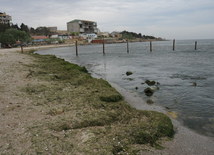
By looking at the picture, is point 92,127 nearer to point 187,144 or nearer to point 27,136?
point 27,136

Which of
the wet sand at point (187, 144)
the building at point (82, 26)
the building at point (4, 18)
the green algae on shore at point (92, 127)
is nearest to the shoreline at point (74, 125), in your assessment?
the green algae on shore at point (92, 127)

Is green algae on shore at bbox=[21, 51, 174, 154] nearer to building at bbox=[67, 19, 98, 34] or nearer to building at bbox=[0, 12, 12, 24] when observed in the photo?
building at bbox=[0, 12, 12, 24]

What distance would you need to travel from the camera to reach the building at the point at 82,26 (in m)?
161

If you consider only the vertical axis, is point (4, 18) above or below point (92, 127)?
above

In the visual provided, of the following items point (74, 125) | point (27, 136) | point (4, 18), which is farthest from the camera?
point (4, 18)

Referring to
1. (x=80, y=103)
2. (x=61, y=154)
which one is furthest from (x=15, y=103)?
(x=61, y=154)

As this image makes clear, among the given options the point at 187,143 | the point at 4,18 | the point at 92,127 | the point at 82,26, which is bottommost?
the point at 187,143

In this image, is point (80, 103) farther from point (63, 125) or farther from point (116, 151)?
point (116, 151)

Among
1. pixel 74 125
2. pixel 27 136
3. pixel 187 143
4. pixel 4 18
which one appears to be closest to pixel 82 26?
pixel 4 18

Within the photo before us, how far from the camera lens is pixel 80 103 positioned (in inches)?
349

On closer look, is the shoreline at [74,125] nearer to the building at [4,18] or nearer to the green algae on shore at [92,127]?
the green algae on shore at [92,127]

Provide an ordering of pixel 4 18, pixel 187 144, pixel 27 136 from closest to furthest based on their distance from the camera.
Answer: pixel 27 136
pixel 187 144
pixel 4 18

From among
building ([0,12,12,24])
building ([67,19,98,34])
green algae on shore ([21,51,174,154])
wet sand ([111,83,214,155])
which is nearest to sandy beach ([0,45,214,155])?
wet sand ([111,83,214,155])

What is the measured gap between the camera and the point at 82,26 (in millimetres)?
163875
